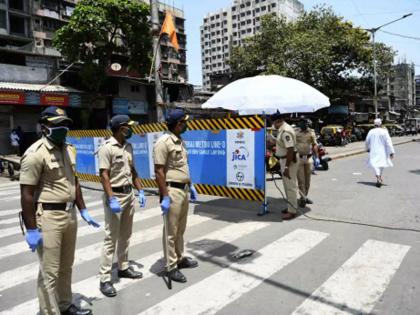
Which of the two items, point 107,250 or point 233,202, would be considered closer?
point 107,250

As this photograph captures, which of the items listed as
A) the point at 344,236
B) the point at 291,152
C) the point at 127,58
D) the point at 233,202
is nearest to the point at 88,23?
the point at 127,58

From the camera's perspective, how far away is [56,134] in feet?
11.3

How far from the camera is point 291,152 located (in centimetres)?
732

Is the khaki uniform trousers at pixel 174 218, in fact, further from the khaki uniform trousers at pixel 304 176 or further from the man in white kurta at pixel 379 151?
the man in white kurta at pixel 379 151

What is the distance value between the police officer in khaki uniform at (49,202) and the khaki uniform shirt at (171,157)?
1.20 meters

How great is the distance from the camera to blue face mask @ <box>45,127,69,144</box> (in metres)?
3.43

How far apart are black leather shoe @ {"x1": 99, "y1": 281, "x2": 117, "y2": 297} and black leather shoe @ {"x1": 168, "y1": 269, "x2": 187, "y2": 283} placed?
2.07ft

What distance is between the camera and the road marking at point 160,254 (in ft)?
13.5

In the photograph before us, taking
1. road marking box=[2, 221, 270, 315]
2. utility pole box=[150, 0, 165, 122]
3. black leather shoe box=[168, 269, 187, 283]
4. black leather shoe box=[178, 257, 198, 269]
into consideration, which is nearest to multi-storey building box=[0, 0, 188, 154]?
utility pole box=[150, 0, 165, 122]

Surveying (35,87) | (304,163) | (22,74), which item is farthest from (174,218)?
(22,74)

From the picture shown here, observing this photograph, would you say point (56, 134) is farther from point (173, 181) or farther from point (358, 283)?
point (358, 283)

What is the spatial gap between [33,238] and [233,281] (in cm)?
225

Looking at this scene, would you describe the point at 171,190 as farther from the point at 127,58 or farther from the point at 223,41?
the point at 223,41

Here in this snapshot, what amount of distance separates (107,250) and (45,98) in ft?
68.0
